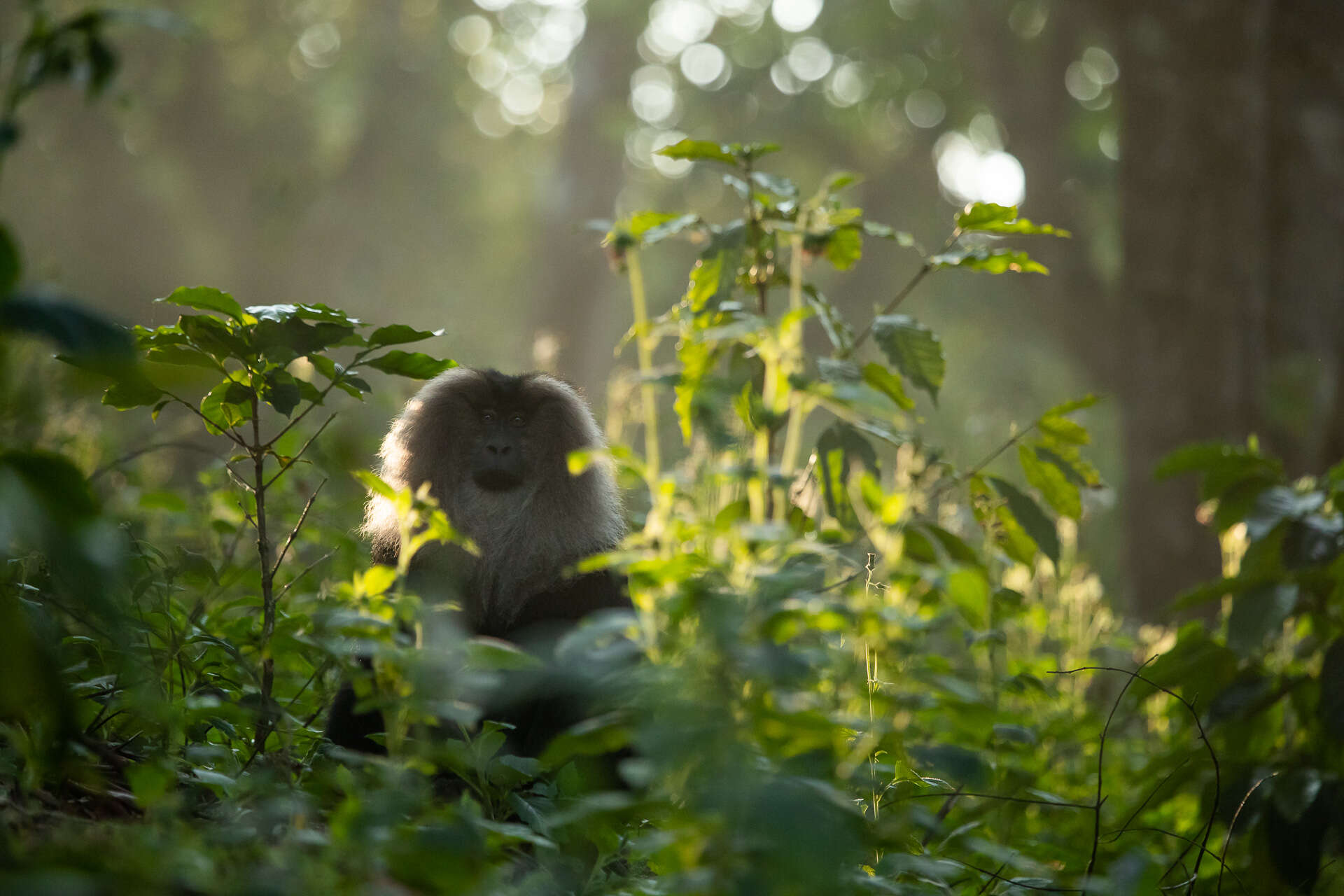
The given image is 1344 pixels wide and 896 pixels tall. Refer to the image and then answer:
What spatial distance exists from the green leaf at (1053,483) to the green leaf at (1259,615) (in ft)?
2.89

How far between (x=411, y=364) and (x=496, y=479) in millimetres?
1191

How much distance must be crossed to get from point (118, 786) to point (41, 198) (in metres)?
23.2

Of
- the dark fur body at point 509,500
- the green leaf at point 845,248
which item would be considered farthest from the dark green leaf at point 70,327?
the dark fur body at point 509,500

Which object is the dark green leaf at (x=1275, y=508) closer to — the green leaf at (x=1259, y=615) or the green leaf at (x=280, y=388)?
the green leaf at (x=1259, y=615)

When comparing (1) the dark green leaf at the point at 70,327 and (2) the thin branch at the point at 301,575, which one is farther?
(2) the thin branch at the point at 301,575

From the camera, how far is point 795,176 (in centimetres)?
2295

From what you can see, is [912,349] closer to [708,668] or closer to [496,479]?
[708,668]

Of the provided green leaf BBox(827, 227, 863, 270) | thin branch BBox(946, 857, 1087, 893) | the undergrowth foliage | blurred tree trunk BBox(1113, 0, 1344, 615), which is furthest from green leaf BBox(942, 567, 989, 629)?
blurred tree trunk BBox(1113, 0, 1344, 615)

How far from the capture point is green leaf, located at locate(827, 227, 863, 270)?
249cm

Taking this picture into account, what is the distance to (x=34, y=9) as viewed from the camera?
1811 millimetres

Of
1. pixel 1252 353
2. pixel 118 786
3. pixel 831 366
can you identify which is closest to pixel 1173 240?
pixel 1252 353

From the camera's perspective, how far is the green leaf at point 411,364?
7.90 feet

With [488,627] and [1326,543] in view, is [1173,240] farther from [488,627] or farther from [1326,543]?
[488,627]

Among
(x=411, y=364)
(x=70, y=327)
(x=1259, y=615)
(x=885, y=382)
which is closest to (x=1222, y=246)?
(x=1259, y=615)
